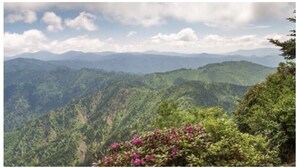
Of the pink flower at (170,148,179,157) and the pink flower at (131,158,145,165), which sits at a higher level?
the pink flower at (170,148,179,157)

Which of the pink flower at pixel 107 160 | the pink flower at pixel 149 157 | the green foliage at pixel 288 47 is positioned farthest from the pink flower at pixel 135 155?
the green foliage at pixel 288 47

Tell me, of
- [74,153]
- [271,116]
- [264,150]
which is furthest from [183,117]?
[74,153]

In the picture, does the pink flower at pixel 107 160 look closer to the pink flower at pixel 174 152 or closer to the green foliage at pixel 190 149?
the green foliage at pixel 190 149

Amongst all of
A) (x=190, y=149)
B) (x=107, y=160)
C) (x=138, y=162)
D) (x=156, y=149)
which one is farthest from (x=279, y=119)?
(x=107, y=160)

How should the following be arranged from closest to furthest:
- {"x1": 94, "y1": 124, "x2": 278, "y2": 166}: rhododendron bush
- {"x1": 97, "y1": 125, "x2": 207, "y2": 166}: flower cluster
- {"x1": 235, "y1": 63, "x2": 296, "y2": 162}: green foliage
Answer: {"x1": 97, "y1": 125, "x2": 207, "y2": 166}: flower cluster → {"x1": 94, "y1": 124, "x2": 278, "y2": 166}: rhododendron bush → {"x1": 235, "y1": 63, "x2": 296, "y2": 162}: green foliage

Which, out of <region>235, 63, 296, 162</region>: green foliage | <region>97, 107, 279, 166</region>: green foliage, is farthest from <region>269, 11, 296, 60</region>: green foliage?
<region>97, 107, 279, 166</region>: green foliage

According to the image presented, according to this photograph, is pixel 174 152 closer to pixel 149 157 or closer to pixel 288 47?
pixel 149 157

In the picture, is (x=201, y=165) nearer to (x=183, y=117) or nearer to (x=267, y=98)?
(x=267, y=98)

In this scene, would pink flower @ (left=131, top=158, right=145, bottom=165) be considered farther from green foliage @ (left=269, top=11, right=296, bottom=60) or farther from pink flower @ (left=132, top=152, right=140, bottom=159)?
green foliage @ (left=269, top=11, right=296, bottom=60)
